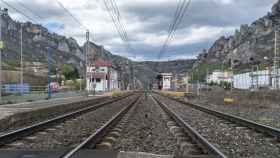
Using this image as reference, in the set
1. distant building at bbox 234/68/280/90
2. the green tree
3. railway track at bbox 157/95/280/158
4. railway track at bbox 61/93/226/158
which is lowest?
railway track at bbox 157/95/280/158

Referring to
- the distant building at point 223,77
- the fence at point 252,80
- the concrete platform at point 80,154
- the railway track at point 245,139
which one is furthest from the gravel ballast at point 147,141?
the fence at point 252,80

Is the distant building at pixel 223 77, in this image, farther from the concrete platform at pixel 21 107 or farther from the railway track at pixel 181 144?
the railway track at pixel 181 144

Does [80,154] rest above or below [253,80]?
below

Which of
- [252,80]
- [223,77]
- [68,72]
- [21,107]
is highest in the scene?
[68,72]

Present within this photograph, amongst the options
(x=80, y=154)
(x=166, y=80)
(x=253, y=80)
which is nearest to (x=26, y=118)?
Answer: (x=80, y=154)

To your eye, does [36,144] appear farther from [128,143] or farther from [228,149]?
[228,149]

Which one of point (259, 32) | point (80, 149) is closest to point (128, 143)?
point (80, 149)

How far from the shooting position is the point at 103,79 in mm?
96562

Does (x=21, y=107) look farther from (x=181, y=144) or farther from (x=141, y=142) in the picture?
(x=181, y=144)

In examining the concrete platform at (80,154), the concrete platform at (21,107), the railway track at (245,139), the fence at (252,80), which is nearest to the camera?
the concrete platform at (80,154)

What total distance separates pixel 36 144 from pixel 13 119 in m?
6.76

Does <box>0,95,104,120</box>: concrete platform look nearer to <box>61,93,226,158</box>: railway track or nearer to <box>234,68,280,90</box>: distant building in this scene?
<box>61,93,226,158</box>: railway track

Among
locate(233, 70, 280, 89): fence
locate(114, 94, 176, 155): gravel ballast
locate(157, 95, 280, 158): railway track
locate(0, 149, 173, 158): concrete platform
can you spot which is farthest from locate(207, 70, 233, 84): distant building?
locate(0, 149, 173, 158): concrete platform

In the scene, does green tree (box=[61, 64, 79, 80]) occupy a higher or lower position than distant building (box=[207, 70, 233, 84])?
higher
